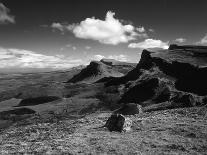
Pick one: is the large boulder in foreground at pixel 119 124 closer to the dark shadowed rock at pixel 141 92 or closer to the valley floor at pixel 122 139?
the valley floor at pixel 122 139

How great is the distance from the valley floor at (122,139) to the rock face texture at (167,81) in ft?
92.1

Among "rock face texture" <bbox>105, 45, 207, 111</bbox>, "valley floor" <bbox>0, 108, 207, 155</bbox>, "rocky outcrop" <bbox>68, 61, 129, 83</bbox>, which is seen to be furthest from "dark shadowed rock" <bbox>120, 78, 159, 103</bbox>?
"rocky outcrop" <bbox>68, 61, 129, 83</bbox>

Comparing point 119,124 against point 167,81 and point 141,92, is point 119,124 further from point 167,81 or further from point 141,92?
point 167,81

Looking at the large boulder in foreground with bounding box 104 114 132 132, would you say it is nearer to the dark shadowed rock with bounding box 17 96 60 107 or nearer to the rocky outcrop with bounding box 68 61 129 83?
the dark shadowed rock with bounding box 17 96 60 107

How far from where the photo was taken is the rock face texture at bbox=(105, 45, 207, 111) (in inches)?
2852

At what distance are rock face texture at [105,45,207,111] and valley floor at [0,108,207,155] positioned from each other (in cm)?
2808

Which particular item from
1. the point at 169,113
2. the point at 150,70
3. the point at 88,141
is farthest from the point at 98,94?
the point at 88,141

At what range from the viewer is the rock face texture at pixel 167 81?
72.4 m

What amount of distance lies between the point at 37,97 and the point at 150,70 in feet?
158

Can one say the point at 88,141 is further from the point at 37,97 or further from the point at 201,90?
the point at 37,97

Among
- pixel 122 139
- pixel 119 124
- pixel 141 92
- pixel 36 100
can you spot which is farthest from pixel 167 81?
pixel 122 139

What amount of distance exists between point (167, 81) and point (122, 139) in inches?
2634

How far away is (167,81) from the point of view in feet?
302

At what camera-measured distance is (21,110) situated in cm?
9775
